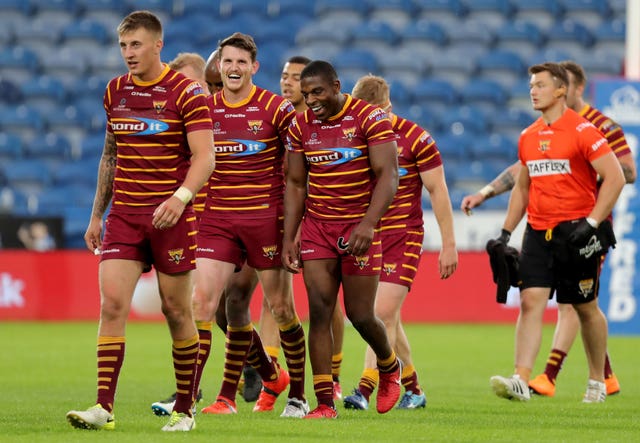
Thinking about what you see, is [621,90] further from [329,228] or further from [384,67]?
[329,228]

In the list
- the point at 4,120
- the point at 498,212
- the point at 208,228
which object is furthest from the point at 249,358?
the point at 4,120

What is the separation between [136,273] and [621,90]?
1114 cm

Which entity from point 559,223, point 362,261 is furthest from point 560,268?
point 362,261

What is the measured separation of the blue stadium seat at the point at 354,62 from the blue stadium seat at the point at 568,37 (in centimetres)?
366

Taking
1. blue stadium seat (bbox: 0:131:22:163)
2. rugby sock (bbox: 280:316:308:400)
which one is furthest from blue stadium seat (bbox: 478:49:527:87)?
rugby sock (bbox: 280:316:308:400)

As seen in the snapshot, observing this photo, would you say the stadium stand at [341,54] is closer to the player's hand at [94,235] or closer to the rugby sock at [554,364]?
the rugby sock at [554,364]

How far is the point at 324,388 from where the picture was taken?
26.9 ft

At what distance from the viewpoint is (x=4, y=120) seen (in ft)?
79.6

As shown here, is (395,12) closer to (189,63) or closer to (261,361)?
(189,63)

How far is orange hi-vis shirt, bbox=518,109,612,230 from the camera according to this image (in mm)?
10094

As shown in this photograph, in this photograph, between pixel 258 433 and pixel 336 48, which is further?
pixel 336 48

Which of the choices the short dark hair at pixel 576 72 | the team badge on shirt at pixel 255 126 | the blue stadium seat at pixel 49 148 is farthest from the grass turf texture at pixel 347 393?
the blue stadium seat at pixel 49 148

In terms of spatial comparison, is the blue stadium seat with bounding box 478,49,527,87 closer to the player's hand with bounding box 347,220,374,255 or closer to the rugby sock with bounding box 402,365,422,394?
Result: the rugby sock with bounding box 402,365,422,394

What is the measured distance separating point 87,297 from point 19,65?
24.6ft
